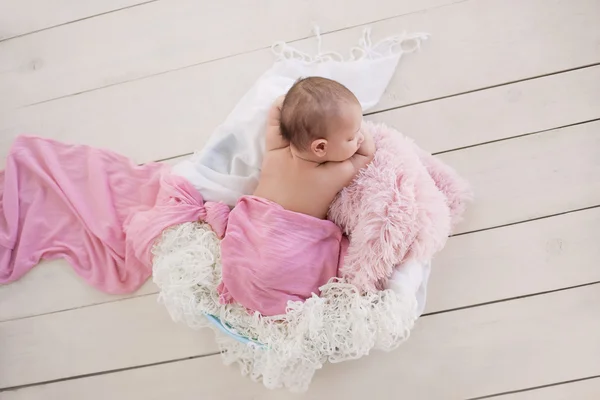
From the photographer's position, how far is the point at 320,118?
0.89 metres

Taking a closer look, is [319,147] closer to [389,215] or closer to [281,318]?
[389,215]

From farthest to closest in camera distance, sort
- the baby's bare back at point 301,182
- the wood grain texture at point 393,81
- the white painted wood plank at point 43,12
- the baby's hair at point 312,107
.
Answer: the white painted wood plank at point 43,12
the wood grain texture at point 393,81
the baby's bare back at point 301,182
the baby's hair at point 312,107

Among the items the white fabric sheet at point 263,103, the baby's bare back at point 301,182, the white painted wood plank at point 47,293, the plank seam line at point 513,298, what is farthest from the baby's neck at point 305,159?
the white painted wood plank at point 47,293

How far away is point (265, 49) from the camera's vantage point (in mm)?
1278

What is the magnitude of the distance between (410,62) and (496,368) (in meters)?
0.68

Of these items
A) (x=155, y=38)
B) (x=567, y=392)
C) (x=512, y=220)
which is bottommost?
(x=567, y=392)

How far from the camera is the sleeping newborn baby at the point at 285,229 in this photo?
0.99 meters

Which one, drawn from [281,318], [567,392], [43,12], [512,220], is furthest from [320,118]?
[43,12]

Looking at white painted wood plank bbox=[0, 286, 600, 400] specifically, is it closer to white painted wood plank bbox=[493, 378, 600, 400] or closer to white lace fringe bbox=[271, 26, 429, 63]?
white painted wood plank bbox=[493, 378, 600, 400]

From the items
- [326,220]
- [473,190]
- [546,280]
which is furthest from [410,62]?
[546,280]

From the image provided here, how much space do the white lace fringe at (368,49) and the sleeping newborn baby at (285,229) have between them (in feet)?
0.85

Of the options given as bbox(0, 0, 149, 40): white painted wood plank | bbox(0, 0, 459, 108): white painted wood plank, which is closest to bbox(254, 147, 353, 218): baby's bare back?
bbox(0, 0, 459, 108): white painted wood plank

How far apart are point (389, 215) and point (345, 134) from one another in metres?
0.17

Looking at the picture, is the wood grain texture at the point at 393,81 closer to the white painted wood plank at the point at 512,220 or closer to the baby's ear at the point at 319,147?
the white painted wood plank at the point at 512,220
